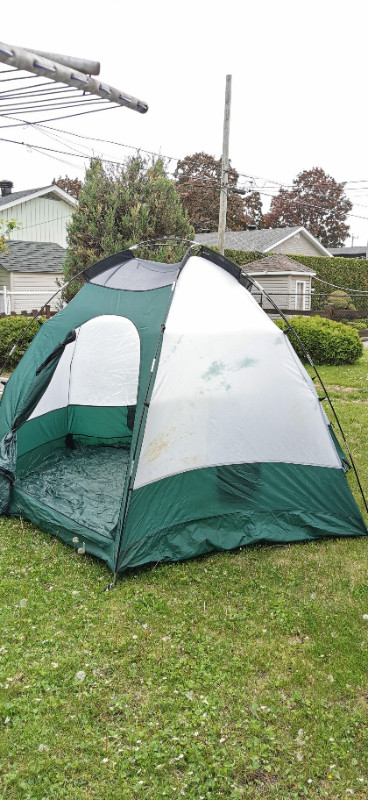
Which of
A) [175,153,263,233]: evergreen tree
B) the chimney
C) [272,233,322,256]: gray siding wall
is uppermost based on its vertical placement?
[175,153,263,233]: evergreen tree

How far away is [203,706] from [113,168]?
10.3 metres

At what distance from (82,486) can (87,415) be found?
3.69 feet

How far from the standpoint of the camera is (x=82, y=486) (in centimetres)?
504

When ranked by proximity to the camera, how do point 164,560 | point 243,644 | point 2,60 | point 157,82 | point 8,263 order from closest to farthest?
Result: point 2,60 → point 243,644 → point 164,560 → point 157,82 → point 8,263

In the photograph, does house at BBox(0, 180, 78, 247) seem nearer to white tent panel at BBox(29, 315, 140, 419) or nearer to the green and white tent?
white tent panel at BBox(29, 315, 140, 419)

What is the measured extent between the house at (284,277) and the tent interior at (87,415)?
50.5 ft

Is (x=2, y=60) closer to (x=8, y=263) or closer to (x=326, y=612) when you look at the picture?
(x=326, y=612)

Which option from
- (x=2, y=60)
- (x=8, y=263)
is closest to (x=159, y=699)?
(x=2, y=60)

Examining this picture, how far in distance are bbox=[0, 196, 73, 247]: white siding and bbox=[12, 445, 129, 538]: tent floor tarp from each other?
16.0 meters

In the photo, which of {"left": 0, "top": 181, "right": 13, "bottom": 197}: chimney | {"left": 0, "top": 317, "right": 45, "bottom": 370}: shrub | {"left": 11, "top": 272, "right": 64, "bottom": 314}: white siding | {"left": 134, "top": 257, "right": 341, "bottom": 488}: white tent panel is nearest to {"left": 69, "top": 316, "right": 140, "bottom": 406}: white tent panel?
{"left": 134, "top": 257, "right": 341, "bottom": 488}: white tent panel

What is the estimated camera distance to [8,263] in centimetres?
1841

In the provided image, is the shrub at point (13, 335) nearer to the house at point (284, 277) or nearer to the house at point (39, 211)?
the house at point (39, 211)

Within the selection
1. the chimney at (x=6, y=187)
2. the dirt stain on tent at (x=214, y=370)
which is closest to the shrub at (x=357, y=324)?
the dirt stain on tent at (x=214, y=370)

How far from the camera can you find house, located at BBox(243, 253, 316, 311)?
21078 millimetres
